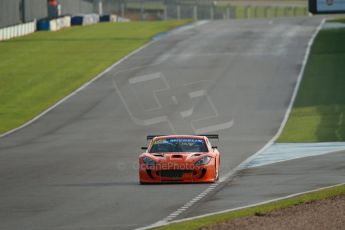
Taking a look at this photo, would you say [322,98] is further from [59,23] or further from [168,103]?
[59,23]

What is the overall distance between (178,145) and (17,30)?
50630 mm

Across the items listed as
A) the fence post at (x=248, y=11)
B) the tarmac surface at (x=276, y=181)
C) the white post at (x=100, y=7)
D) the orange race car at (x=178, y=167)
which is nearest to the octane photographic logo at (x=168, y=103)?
the tarmac surface at (x=276, y=181)

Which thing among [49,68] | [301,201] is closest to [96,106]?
[49,68]

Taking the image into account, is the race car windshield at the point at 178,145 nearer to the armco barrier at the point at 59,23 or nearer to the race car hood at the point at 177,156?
the race car hood at the point at 177,156

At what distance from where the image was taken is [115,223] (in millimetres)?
17781

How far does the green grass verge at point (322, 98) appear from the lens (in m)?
37.6

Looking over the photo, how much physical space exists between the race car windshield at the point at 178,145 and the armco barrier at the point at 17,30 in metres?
46.7

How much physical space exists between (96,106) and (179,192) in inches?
993

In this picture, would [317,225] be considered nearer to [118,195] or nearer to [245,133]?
[118,195]

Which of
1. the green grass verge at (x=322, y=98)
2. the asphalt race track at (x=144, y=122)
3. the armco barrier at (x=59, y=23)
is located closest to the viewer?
A: the asphalt race track at (x=144, y=122)

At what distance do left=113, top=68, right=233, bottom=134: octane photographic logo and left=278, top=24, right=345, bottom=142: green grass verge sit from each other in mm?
3170

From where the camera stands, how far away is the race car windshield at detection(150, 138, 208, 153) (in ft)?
83.4

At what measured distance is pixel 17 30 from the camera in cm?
7475

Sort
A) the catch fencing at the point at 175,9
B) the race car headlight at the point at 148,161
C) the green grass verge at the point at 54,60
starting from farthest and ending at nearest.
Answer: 1. the catch fencing at the point at 175,9
2. the green grass verge at the point at 54,60
3. the race car headlight at the point at 148,161
